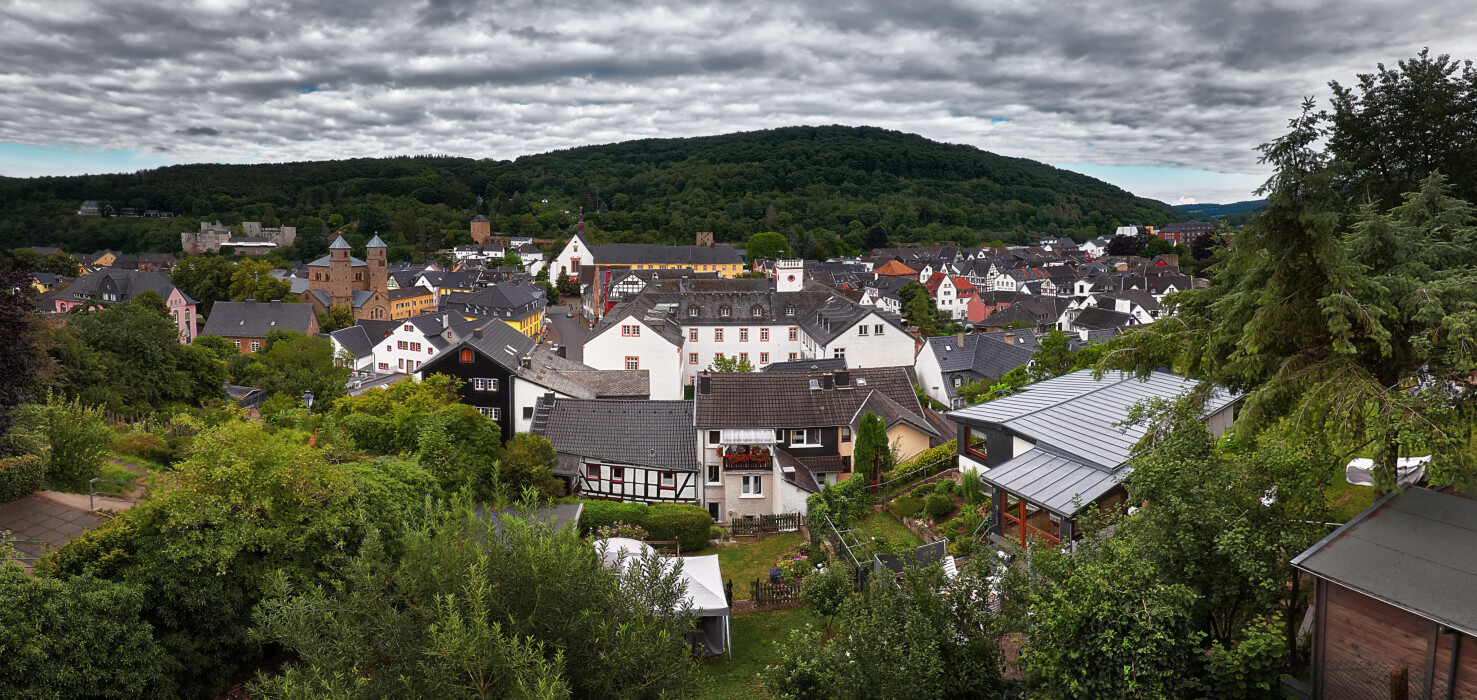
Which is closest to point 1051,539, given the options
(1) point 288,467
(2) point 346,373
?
(1) point 288,467

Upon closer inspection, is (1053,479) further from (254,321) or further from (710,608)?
(254,321)

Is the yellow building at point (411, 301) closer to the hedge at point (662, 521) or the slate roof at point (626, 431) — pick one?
the slate roof at point (626, 431)

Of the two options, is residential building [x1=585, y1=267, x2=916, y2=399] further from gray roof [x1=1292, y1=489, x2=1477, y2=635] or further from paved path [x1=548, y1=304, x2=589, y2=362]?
gray roof [x1=1292, y1=489, x2=1477, y2=635]

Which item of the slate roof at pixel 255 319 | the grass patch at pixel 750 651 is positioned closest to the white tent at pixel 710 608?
the grass patch at pixel 750 651

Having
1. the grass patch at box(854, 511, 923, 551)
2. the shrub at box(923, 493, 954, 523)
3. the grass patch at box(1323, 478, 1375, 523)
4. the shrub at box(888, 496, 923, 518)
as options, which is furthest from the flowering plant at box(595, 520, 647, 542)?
the grass patch at box(1323, 478, 1375, 523)

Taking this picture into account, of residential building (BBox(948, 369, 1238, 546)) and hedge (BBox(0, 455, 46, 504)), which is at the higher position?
residential building (BBox(948, 369, 1238, 546))

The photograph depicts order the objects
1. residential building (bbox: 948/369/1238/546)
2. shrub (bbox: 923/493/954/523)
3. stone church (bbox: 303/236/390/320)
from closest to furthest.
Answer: residential building (bbox: 948/369/1238/546), shrub (bbox: 923/493/954/523), stone church (bbox: 303/236/390/320)
